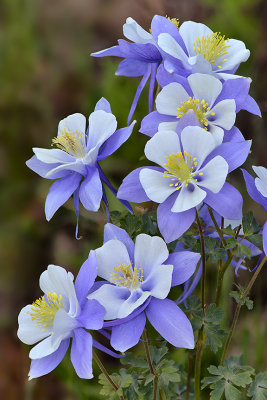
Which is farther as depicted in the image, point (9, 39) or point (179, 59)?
point (9, 39)

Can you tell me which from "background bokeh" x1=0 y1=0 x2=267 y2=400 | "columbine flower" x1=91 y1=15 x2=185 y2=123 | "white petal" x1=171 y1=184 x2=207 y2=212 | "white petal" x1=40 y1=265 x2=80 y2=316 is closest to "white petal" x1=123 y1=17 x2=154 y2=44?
"columbine flower" x1=91 y1=15 x2=185 y2=123

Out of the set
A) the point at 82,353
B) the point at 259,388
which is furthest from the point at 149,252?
the point at 259,388

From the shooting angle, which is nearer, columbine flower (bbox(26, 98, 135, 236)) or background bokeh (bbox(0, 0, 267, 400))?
columbine flower (bbox(26, 98, 135, 236))

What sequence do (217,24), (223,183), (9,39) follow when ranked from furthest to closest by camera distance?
(9,39), (217,24), (223,183)

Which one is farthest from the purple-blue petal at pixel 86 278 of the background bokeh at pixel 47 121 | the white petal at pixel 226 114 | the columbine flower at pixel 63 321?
the background bokeh at pixel 47 121

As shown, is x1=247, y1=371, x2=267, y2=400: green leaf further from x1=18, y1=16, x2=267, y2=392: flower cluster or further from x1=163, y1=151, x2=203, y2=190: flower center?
x1=163, y1=151, x2=203, y2=190: flower center

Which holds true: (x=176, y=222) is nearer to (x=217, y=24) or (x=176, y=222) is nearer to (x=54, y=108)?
(x=217, y=24)

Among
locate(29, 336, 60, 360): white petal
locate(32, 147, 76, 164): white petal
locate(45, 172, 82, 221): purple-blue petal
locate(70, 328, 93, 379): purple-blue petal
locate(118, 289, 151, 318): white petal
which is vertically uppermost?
locate(32, 147, 76, 164): white petal

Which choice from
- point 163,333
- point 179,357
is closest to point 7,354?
point 179,357
